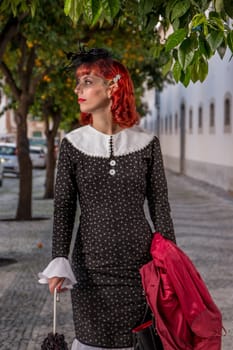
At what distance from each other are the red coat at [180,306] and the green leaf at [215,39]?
0.87 meters

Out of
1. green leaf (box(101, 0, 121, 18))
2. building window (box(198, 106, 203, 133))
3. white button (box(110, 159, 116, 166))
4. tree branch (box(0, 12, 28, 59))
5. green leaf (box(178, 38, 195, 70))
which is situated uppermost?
building window (box(198, 106, 203, 133))

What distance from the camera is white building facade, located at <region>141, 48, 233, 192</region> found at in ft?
88.6

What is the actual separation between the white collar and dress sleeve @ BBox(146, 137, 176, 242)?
0.09 m

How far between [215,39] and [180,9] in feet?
1.70

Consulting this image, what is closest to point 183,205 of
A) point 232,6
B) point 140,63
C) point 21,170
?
point 140,63

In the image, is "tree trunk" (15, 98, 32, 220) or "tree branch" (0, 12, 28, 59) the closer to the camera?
"tree branch" (0, 12, 28, 59)

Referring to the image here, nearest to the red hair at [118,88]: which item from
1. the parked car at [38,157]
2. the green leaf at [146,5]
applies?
the green leaf at [146,5]

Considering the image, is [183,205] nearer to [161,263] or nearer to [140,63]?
[140,63]

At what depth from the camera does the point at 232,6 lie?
3.96 metres

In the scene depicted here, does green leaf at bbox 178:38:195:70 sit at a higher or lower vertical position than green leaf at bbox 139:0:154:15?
lower

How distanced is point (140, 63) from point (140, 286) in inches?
772

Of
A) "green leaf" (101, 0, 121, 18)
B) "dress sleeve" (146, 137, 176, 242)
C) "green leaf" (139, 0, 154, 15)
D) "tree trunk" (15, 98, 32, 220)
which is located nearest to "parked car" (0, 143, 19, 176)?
"tree trunk" (15, 98, 32, 220)

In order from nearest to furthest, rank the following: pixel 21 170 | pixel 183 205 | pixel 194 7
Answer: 1. pixel 194 7
2. pixel 21 170
3. pixel 183 205

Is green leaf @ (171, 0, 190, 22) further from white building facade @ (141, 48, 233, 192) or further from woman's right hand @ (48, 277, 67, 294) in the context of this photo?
white building facade @ (141, 48, 233, 192)
